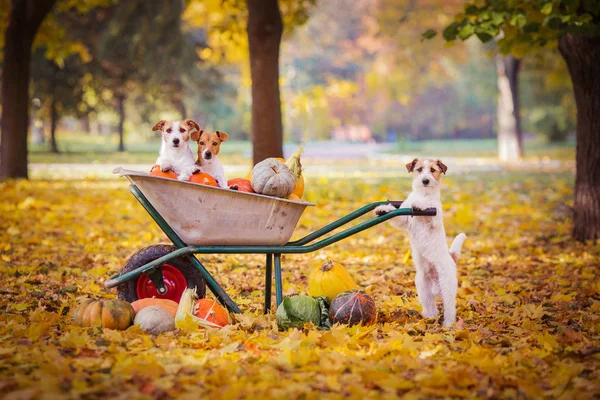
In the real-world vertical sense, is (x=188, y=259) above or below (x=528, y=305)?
above

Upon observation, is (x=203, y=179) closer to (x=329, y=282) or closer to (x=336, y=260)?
(x=329, y=282)

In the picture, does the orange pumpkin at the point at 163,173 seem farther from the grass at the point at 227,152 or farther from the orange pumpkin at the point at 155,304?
the grass at the point at 227,152

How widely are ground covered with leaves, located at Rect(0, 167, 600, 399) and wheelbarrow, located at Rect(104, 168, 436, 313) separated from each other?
409 millimetres

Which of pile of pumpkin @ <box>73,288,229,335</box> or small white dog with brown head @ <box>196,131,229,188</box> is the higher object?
small white dog with brown head @ <box>196,131,229,188</box>

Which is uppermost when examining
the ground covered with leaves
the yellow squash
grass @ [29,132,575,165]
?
grass @ [29,132,575,165]

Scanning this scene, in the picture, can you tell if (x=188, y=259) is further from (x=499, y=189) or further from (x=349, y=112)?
(x=349, y=112)

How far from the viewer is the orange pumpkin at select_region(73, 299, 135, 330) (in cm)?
378

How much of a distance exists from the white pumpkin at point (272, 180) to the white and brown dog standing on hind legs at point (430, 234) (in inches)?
21.8

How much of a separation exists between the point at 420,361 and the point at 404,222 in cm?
110

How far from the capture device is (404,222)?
4.16 meters

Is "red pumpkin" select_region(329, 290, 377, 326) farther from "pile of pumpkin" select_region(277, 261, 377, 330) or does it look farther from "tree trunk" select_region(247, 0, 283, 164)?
"tree trunk" select_region(247, 0, 283, 164)

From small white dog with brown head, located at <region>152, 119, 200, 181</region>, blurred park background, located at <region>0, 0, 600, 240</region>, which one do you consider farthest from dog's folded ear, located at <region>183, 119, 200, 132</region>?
blurred park background, located at <region>0, 0, 600, 240</region>

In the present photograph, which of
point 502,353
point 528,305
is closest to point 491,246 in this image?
point 528,305

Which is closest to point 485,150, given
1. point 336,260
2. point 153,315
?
point 336,260
